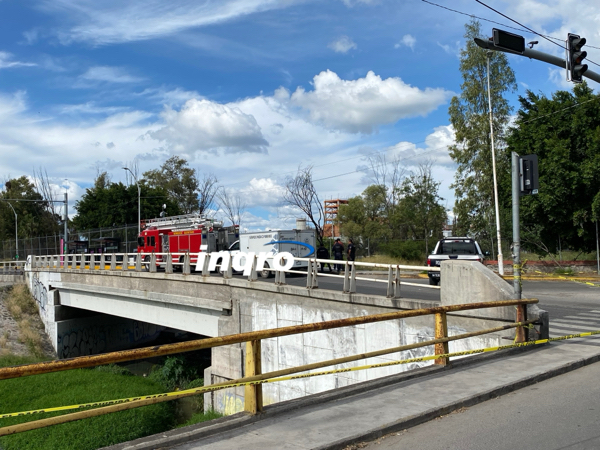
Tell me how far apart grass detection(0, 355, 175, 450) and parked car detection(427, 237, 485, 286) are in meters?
10.7

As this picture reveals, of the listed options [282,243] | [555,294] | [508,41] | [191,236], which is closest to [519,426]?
[508,41]

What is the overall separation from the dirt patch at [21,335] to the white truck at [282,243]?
13562 mm

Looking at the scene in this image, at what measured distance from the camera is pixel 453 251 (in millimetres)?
18766

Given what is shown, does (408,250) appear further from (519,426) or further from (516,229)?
(519,426)

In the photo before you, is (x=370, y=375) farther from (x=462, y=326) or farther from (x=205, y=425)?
(x=205, y=425)

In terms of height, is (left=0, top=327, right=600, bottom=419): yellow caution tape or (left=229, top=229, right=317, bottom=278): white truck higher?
(left=229, top=229, right=317, bottom=278): white truck

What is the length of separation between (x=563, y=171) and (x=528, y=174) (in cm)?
2138

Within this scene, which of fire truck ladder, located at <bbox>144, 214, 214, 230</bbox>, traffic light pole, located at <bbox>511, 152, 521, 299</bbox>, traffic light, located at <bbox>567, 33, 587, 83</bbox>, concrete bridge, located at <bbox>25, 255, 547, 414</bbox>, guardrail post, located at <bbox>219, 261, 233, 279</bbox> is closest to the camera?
traffic light pole, located at <bbox>511, 152, 521, 299</bbox>

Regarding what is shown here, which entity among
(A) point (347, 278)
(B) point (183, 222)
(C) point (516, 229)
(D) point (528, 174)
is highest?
(B) point (183, 222)

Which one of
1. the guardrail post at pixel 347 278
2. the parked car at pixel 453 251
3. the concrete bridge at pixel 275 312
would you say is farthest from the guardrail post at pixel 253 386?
the parked car at pixel 453 251

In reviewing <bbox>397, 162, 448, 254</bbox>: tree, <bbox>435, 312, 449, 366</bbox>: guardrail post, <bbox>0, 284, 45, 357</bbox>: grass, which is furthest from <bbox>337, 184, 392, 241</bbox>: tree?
<bbox>435, 312, 449, 366</bbox>: guardrail post

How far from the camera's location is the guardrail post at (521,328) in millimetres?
9141

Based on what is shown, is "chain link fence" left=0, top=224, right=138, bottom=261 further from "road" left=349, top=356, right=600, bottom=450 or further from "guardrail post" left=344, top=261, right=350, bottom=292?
"road" left=349, top=356, right=600, bottom=450

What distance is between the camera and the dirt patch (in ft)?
96.5
